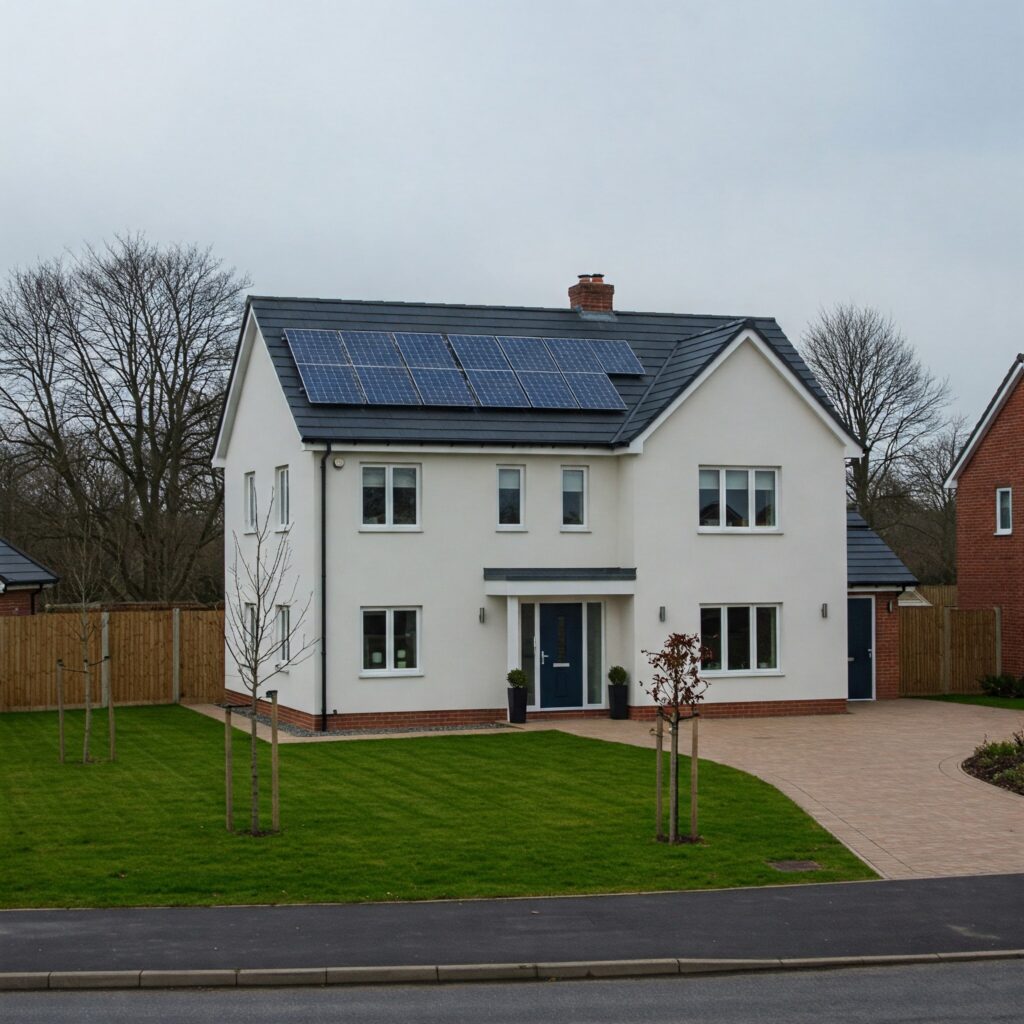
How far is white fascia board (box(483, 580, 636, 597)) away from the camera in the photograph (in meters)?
28.2

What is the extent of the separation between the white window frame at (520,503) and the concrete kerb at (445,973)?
59.0ft

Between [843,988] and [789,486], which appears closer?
[843,988]

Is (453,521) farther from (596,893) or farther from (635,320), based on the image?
(596,893)

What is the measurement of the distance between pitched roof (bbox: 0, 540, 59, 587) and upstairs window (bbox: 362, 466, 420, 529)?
8604 mm

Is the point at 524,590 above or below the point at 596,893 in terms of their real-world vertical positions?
above

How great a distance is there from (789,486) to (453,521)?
6.79m

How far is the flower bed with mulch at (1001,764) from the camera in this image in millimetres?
20109

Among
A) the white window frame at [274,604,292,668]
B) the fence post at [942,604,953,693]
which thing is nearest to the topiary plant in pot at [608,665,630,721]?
the white window frame at [274,604,292,668]

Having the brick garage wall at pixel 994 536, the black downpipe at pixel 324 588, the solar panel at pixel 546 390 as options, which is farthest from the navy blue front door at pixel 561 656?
the brick garage wall at pixel 994 536

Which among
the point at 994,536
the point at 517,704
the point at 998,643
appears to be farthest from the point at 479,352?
the point at 998,643

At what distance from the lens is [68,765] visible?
73.0 feet

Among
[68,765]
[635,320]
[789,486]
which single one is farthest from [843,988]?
[635,320]

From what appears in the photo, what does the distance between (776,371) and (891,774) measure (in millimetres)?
10707

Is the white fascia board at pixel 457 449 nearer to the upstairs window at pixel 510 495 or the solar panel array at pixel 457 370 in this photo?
the upstairs window at pixel 510 495
